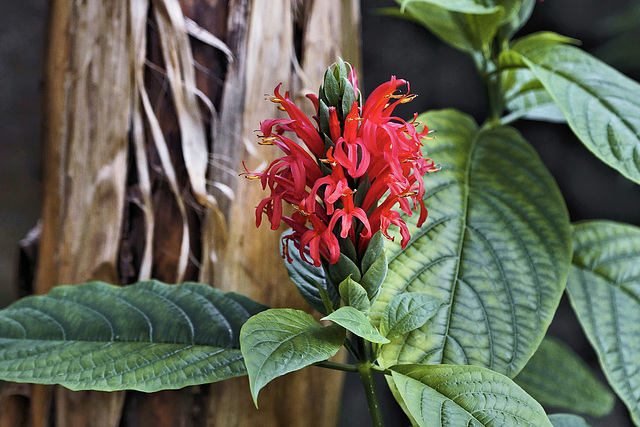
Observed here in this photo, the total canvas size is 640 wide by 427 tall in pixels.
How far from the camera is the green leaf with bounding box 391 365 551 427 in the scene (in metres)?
0.37

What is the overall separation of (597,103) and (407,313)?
1.17 feet

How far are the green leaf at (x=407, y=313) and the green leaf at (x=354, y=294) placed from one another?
3 centimetres

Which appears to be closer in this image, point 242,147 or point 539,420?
point 539,420

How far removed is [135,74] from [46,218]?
240 millimetres

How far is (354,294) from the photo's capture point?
41cm

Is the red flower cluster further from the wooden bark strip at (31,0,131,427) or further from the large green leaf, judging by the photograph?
the wooden bark strip at (31,0,131,427)

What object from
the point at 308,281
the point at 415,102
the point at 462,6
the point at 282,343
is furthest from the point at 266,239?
the point at 415,102

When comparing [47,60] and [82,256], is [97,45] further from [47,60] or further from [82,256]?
[82,256]

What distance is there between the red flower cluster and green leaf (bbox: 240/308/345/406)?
0.06 meters

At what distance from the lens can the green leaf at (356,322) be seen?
0.37 metres

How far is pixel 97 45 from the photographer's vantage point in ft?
1.94

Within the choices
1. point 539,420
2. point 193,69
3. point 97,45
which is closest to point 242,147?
point 193,69

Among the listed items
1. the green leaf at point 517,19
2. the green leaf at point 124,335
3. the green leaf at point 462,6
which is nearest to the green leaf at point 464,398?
the green leaf at point 124,335

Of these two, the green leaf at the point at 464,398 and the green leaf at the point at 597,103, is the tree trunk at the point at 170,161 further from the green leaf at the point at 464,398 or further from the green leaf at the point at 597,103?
the green leaf at the point at 597,103
